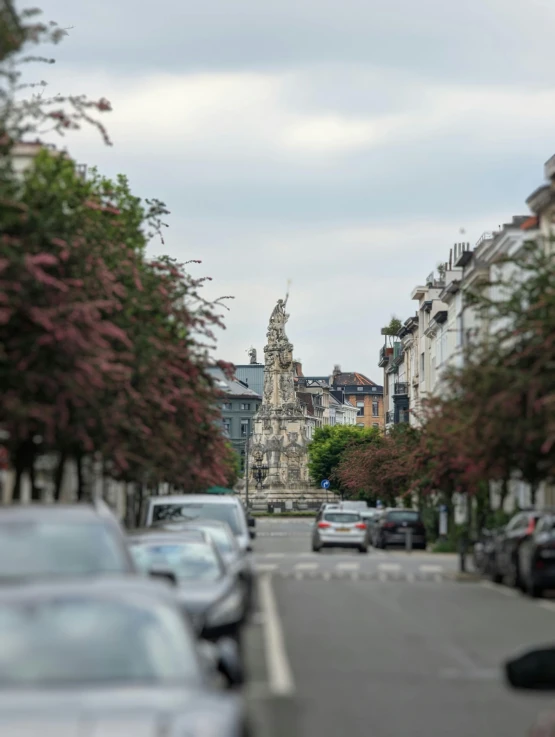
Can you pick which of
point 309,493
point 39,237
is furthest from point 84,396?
point 309,493

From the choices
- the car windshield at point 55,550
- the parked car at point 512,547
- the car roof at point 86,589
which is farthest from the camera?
the parked car at point 512,547

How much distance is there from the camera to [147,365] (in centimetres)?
3189

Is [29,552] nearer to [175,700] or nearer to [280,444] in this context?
[175,700]

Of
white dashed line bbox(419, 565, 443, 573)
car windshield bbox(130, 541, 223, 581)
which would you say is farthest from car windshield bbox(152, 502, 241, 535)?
car windshield bbox(130, 541, 223, 581)

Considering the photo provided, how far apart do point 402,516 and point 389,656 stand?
124 feet

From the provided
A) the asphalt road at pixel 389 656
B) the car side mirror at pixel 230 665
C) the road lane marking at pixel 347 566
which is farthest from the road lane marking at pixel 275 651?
the road lane marking at pixel 347 566

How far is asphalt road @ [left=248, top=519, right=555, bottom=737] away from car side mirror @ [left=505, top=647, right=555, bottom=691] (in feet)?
14.4

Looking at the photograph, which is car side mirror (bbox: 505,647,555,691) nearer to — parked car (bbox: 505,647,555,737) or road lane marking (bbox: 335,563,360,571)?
parked car (bbox: 505,647,555,737)

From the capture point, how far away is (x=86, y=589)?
881 centimetres

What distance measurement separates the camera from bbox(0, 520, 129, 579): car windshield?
479 inches

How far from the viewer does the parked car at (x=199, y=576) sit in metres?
16.0

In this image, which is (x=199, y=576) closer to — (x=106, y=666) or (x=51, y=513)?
(x=51, y=513)

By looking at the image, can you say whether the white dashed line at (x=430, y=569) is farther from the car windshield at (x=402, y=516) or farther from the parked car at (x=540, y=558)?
the car windshield at (x=402, y=516)

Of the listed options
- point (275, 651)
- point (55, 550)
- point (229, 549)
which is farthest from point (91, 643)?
point (229, 549)
